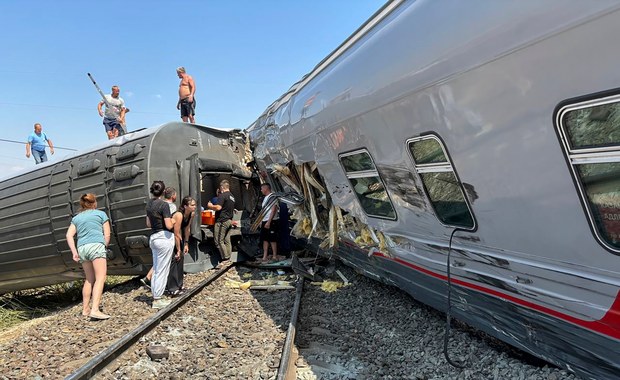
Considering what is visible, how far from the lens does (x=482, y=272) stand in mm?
3076

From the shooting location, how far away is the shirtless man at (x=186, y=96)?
33.2ft

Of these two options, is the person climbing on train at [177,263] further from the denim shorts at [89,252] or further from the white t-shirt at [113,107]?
the white t-shirt at [113,107]

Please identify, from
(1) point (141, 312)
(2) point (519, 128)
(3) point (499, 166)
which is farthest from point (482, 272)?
(1) point (141, 312)

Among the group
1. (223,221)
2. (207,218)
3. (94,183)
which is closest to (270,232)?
(223,221)

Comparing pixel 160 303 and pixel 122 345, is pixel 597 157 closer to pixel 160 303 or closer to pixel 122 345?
pixel 122 345

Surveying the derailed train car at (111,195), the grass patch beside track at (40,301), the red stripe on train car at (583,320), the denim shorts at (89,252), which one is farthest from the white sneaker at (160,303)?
the red stripe on train car at (583,320)

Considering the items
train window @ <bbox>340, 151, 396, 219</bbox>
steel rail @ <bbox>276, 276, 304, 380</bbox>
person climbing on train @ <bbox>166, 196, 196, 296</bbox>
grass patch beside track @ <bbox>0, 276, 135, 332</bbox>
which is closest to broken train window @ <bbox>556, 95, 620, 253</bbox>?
train window @ <bbox>340, 151, 396, 219</bbox>

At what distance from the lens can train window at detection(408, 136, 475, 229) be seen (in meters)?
2.94

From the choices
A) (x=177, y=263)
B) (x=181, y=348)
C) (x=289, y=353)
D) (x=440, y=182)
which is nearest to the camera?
(x=440, y=182)

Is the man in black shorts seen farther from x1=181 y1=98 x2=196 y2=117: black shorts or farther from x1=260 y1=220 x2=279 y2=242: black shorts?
x1=181 y1=98 x2=196 y2=117: black shorts

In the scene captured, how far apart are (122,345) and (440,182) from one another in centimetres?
341

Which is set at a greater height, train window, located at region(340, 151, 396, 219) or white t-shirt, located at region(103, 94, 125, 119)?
white t-shirt, located at region(103, 94, 125, 119)

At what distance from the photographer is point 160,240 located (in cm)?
603

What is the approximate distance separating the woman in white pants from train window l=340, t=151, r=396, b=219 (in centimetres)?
292
